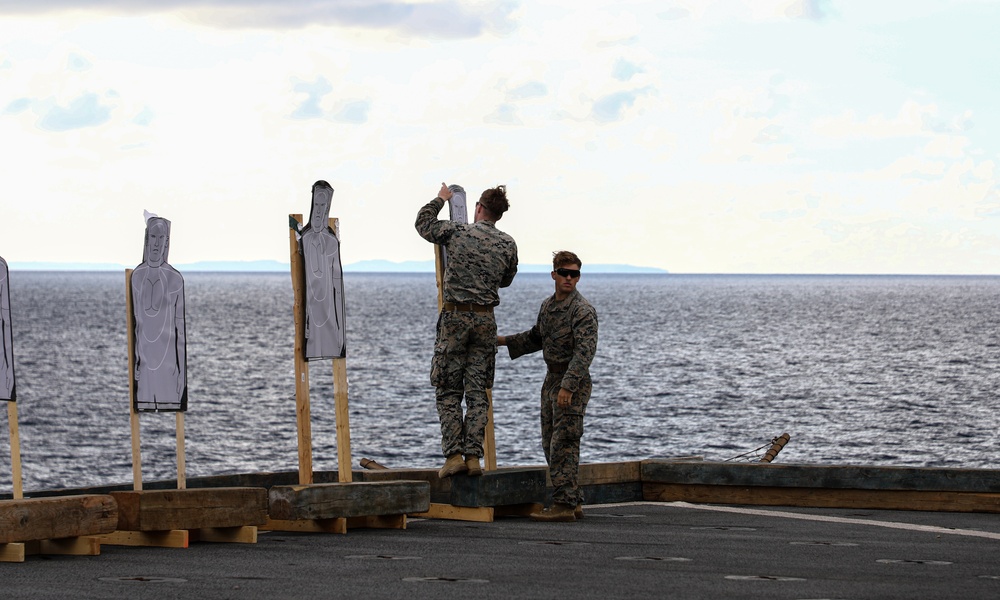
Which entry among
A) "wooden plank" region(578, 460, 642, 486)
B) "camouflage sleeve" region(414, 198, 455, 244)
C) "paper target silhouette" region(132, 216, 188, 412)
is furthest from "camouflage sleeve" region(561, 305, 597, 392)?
"paper target silhouette" region(132, 216, 188, 412)

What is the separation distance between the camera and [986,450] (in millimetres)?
43750

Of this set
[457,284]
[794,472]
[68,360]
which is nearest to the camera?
[457,284]

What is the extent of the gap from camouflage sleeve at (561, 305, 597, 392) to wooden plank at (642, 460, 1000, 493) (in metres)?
2.65

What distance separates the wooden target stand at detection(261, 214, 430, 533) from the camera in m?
9.59

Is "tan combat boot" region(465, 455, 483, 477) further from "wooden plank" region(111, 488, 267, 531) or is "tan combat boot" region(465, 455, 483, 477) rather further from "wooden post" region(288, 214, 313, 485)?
"wooden plank" region(111, 488, 267, 531)

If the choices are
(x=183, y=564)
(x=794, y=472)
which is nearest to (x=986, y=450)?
(x=794, y=472)

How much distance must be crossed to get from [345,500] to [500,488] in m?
1.51

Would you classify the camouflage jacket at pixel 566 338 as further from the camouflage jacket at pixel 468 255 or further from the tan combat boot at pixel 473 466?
the tan combat boot at pixel 473 466

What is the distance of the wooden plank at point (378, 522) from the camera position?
33.1ft

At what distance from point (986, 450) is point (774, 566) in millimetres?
38900

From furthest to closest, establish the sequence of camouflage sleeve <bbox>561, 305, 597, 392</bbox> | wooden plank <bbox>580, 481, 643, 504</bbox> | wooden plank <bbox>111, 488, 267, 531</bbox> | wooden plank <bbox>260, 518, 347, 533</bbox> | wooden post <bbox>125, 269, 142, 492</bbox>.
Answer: wooden plank <bbox>580, 481, 643, 504</bbox> → camouflage sleeve <bbox>561, 305, 597, 392</bbox> → wooden plank <bbox>260, 518, 347, 533</bbox> → wooden post <bbox>125, 269, 142, 492</bbox> → wooden plank <bbox>111, 488, 267, 531</bbox>

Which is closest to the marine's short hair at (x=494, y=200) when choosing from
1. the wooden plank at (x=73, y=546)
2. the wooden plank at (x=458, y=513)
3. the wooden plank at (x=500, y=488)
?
the wooden plank at (x=500, y=488)

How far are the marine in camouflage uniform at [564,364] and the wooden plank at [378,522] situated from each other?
1303 millimetres

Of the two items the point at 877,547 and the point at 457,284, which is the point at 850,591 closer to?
the point at 877,547
